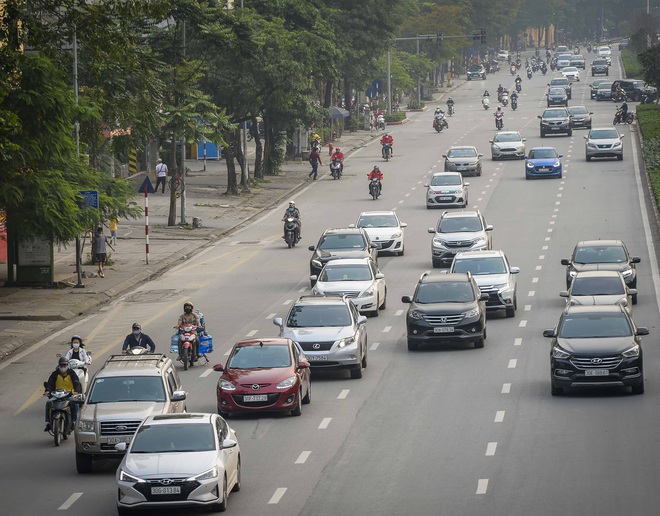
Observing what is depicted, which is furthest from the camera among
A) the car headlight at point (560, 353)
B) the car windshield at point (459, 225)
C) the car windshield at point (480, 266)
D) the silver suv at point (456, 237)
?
the car windshield at point (459, 225)

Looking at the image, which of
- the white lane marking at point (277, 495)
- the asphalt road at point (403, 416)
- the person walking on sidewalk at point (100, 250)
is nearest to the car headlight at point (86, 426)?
the asphalt road at point (403, 416)

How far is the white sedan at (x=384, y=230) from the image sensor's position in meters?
47.6

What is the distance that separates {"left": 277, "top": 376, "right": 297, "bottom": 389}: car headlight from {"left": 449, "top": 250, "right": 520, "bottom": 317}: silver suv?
11092mm

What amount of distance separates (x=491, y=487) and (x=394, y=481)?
1435 mm

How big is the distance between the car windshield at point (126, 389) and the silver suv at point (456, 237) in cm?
2172

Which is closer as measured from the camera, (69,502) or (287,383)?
(69,502)

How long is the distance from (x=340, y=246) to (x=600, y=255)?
8.50m

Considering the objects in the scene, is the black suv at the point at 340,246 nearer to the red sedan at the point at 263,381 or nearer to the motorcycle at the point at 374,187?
the red sedan at the point at 263,381

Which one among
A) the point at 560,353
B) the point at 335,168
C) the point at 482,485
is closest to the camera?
the point at 482,485

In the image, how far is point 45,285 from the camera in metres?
43.8

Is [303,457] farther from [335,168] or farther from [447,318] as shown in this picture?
[335,168]

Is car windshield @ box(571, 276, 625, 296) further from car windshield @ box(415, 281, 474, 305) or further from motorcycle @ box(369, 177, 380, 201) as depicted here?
motorcycle @ box(369, 177, 380, 201)

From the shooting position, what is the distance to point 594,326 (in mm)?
27297

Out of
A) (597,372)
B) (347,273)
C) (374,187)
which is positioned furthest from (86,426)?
(374,187)
